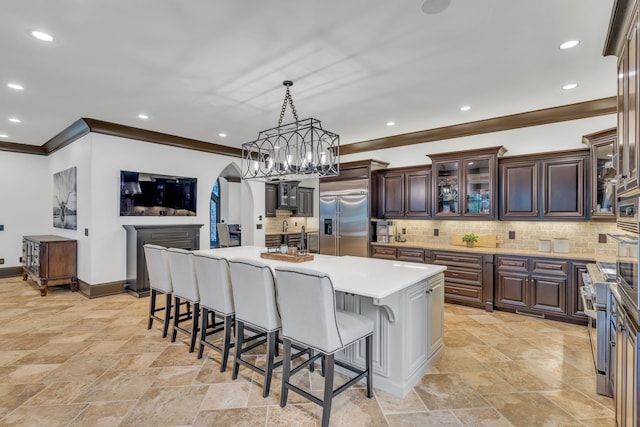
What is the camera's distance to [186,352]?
3102mm

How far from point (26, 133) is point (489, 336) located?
7.86m

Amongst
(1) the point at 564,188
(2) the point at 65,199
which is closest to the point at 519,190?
(1) the point at 564,188

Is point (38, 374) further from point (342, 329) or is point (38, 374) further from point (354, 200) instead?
Answer: point (354, 200)

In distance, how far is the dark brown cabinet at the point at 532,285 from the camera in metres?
3.88

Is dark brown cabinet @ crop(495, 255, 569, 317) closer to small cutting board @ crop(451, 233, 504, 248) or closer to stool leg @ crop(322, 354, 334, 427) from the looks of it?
small cutting board @ crop(451, 233, 504, 248)

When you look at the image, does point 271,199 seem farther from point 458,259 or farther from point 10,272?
point 10,272

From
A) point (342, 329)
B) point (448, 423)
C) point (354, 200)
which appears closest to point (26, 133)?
point (354, 200)

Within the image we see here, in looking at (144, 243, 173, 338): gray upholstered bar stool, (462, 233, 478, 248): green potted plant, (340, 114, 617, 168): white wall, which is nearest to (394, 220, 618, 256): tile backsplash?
(462, 233, 478, 248): green potted plant

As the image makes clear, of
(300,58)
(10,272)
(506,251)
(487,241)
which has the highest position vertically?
(300,58)

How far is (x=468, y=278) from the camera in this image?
14.8 feet

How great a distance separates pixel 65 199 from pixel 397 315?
624cm

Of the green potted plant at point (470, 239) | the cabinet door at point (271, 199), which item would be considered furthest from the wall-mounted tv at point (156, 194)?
the green potted plant at point (470, 239)

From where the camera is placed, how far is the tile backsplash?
405 cm

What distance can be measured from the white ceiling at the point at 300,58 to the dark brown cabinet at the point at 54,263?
200 centimetres
